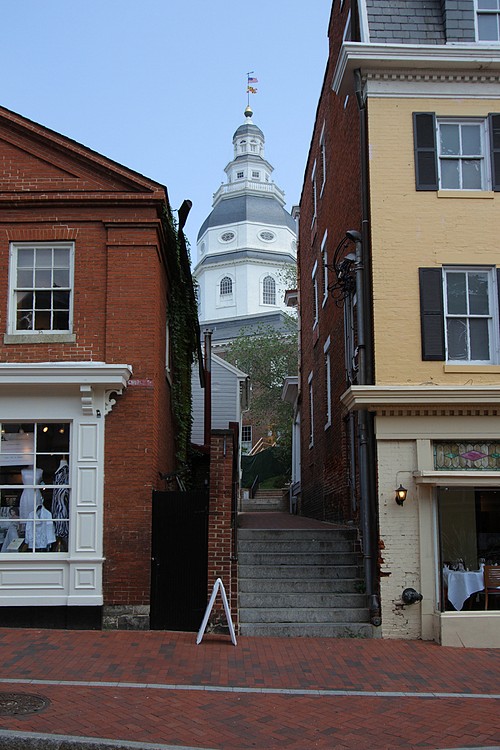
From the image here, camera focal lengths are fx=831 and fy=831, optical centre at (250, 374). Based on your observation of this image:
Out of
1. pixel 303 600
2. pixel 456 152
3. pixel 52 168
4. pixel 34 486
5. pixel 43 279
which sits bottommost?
pixel 303 600

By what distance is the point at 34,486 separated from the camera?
12.4 metres

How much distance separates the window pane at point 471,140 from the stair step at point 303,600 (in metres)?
7.21

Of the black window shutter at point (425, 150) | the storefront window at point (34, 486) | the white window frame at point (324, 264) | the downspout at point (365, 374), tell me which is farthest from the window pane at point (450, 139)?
the storefront window at point (34, 486)

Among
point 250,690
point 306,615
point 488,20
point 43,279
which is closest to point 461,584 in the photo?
point 306,615

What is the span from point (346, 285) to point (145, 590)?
19.3 ft

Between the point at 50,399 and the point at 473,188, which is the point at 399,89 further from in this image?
the point at 50,399

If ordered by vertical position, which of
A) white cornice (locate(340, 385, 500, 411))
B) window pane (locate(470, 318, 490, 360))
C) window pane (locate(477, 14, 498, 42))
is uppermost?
window pane (locate(477, 14, 498, 42))

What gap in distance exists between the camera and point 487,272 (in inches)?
512

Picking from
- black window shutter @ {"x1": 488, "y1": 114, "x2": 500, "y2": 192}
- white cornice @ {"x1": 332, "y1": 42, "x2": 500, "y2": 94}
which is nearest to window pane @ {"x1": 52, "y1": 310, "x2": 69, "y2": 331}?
white cornice @ {"x1": 332, "y1": 42, "x2": 500, "y2": 94}

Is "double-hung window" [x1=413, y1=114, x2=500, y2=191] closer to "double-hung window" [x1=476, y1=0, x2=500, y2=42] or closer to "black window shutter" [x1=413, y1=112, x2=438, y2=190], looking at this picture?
"black window shutter" [x1=413, y1=112, x2=438, y2=190]

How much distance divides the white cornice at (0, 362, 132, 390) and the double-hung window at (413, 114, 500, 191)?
18.4ft

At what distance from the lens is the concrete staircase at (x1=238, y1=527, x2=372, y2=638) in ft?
39.0

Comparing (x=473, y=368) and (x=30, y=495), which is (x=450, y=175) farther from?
(x=30, y=495)

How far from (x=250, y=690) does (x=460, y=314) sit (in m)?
6.70
